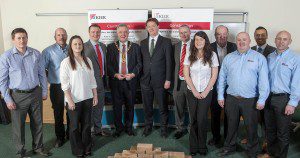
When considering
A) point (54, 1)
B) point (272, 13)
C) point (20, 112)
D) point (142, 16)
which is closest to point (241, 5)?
point (272, 13)

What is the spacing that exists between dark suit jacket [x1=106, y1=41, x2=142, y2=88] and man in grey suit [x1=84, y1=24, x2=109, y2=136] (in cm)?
11

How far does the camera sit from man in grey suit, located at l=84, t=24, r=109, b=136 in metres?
3.94

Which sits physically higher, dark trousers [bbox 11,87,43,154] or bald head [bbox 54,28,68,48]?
bald head [bbox 54,28,68,48]

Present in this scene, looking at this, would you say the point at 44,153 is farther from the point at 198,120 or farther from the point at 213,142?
the point at 213,142

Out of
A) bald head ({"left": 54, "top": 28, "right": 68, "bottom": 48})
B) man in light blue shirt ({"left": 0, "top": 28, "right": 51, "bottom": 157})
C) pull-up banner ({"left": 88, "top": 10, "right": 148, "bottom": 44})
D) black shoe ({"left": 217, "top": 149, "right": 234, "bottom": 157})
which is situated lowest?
black shoe ({"left": 217, "top": 149, "right": 234, "bottom": 157})

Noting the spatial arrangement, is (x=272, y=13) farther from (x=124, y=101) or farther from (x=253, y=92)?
(x=124, y=101)

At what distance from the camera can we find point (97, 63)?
13.0 ft

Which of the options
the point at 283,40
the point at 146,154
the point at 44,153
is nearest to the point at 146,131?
the point at 146,154

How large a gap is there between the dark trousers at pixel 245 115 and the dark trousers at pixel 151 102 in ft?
3.28

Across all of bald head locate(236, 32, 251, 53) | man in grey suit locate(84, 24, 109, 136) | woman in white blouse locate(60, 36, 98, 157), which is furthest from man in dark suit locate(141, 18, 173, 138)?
bald head locate(236, 32, 251, 53)

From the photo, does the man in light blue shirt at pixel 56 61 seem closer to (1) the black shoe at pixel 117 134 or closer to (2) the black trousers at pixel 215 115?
(1) the black shoe at pixel 117 134

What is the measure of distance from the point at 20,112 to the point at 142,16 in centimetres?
231

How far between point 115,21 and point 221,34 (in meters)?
1.76

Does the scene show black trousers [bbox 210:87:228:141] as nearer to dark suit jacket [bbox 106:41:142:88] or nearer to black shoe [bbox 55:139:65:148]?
dark suit jacket [bbox 106:41:142:88]
